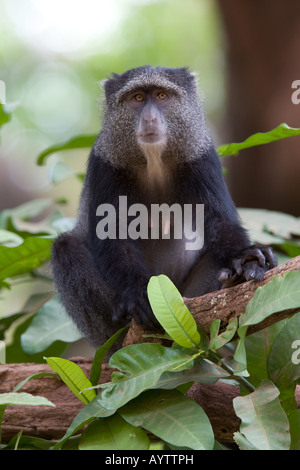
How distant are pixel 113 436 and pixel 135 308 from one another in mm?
1009

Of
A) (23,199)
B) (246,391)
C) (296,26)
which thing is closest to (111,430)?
(246,391)

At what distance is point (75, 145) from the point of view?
5.69m

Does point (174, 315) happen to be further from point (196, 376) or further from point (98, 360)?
point (98, 360)

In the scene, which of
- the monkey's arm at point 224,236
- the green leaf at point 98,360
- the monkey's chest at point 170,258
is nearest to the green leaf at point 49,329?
the monkey's chest at point 170,258

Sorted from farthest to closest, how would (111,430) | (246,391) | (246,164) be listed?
(246,164) → (246,391) → (111,430)

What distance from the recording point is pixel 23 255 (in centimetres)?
464

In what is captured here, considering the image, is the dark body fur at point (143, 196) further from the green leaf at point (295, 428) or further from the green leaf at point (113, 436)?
the green leaf at point (295, 428)

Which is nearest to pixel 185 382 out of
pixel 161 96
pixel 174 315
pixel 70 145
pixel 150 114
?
pixel 174 315

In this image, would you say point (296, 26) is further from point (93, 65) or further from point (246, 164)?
point (93, 65)

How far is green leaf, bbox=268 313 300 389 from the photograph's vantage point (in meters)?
3.16

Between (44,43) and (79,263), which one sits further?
(44,43)

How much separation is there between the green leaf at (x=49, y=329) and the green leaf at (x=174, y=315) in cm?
169

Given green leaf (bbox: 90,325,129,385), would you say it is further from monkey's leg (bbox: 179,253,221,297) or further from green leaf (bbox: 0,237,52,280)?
green leaf (bbox: 0,237,52,280)

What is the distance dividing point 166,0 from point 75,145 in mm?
9021
